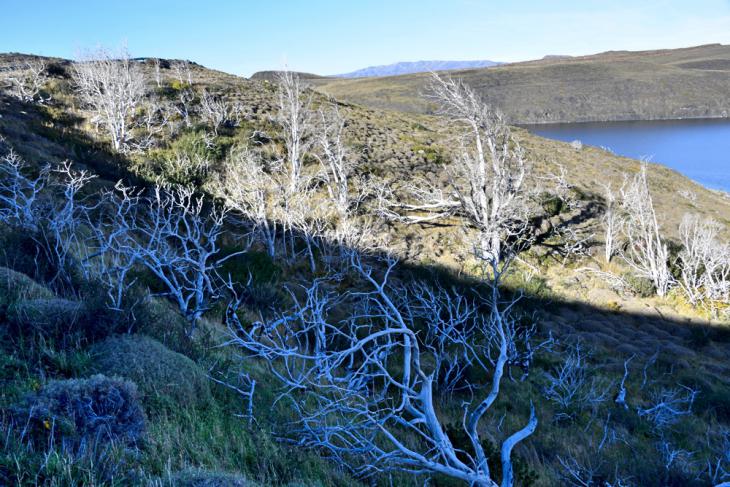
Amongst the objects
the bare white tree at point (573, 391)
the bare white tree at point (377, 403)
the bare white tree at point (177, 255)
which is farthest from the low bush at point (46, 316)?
the bare white tree at point (573, 391)

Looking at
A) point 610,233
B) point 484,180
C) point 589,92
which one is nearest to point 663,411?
point 484,180

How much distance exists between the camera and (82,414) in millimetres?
3039

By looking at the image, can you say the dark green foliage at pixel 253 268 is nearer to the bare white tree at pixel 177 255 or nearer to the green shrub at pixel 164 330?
the bare white tree at pixel 177 255

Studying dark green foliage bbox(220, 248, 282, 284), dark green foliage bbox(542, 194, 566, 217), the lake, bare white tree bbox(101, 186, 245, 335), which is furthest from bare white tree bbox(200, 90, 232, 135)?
the lake

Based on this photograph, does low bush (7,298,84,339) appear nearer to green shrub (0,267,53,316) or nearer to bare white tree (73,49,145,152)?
green shrub (0,267,53,316)

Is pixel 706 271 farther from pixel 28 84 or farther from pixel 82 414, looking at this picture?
pixel 28 84

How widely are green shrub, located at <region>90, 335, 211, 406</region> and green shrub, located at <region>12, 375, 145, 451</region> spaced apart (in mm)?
501

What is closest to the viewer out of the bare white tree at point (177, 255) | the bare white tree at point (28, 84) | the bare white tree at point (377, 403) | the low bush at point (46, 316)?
the bare white tree at point (377, 403)

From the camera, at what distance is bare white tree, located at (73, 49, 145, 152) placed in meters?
18.2

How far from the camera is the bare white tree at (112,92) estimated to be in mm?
18219

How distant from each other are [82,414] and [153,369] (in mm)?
1090

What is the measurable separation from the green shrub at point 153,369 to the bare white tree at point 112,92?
50.2 ft

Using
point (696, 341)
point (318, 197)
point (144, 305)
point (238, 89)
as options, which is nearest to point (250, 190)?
point (318, 197)

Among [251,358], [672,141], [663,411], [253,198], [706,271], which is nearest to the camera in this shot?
[251,358]
